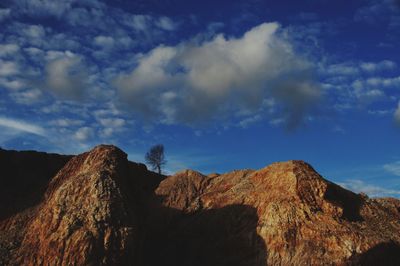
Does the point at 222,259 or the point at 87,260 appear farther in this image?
the point at 222,259

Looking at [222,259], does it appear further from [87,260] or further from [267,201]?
[87,260]

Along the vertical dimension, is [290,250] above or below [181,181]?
below

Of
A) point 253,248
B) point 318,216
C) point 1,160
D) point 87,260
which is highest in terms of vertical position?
point 1,160

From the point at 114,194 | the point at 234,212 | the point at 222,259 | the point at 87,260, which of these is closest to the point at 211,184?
the point at 234,212

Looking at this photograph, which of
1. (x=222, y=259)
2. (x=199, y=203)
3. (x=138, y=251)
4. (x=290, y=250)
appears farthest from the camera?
(x=199, y=203)

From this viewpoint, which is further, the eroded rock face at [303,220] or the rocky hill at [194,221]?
the eroded rock face at [303,220]

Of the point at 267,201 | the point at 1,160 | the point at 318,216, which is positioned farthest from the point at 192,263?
the point at 1,160

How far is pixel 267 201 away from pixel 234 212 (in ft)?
7.71

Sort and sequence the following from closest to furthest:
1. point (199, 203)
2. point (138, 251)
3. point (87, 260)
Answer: point (87, 260) < point (138, 251) < point (199, 203)

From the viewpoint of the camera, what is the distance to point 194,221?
29.9 meters

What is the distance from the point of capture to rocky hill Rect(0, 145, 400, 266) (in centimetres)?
1972

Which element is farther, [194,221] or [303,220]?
[194,221]

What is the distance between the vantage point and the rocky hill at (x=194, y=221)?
19.7 metres

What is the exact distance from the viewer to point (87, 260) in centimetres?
1847
